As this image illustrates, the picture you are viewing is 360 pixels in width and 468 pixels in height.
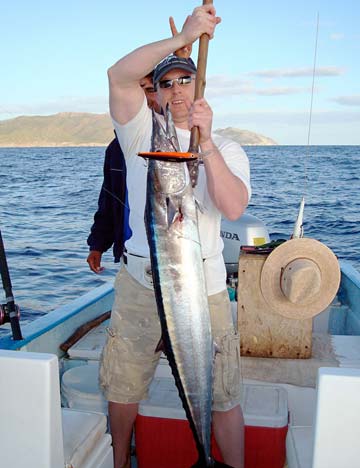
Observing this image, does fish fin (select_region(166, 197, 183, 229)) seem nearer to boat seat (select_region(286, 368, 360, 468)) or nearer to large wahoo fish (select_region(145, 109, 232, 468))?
large wahoo fish (select_region(145, 109, 232, 468))

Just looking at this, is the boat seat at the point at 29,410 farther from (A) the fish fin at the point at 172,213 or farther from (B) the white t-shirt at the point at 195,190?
(B) the white t-shirt at the point at 195,190

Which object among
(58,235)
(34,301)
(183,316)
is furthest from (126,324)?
(58,235)

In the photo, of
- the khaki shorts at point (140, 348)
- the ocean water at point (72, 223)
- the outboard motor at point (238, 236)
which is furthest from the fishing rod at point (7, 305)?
the outboard motor at point (238, 236)

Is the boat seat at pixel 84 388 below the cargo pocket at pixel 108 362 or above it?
below

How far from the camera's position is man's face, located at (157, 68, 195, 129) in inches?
116

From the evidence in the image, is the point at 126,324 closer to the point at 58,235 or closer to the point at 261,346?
the point at 261,346

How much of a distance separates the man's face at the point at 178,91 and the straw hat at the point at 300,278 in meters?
1.49

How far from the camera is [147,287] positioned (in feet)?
9.95

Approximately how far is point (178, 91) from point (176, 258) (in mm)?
1024

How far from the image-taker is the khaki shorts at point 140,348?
9.78ft

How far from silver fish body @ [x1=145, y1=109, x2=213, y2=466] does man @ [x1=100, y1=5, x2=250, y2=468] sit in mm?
359

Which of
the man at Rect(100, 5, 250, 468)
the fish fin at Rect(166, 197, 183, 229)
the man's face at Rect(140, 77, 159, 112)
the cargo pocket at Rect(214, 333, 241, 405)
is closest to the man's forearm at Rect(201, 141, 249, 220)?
the man at Rect(100, 5, 250, 468)

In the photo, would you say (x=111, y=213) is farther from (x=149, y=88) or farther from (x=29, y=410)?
(x=29, y=410)

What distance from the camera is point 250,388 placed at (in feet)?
12.0
